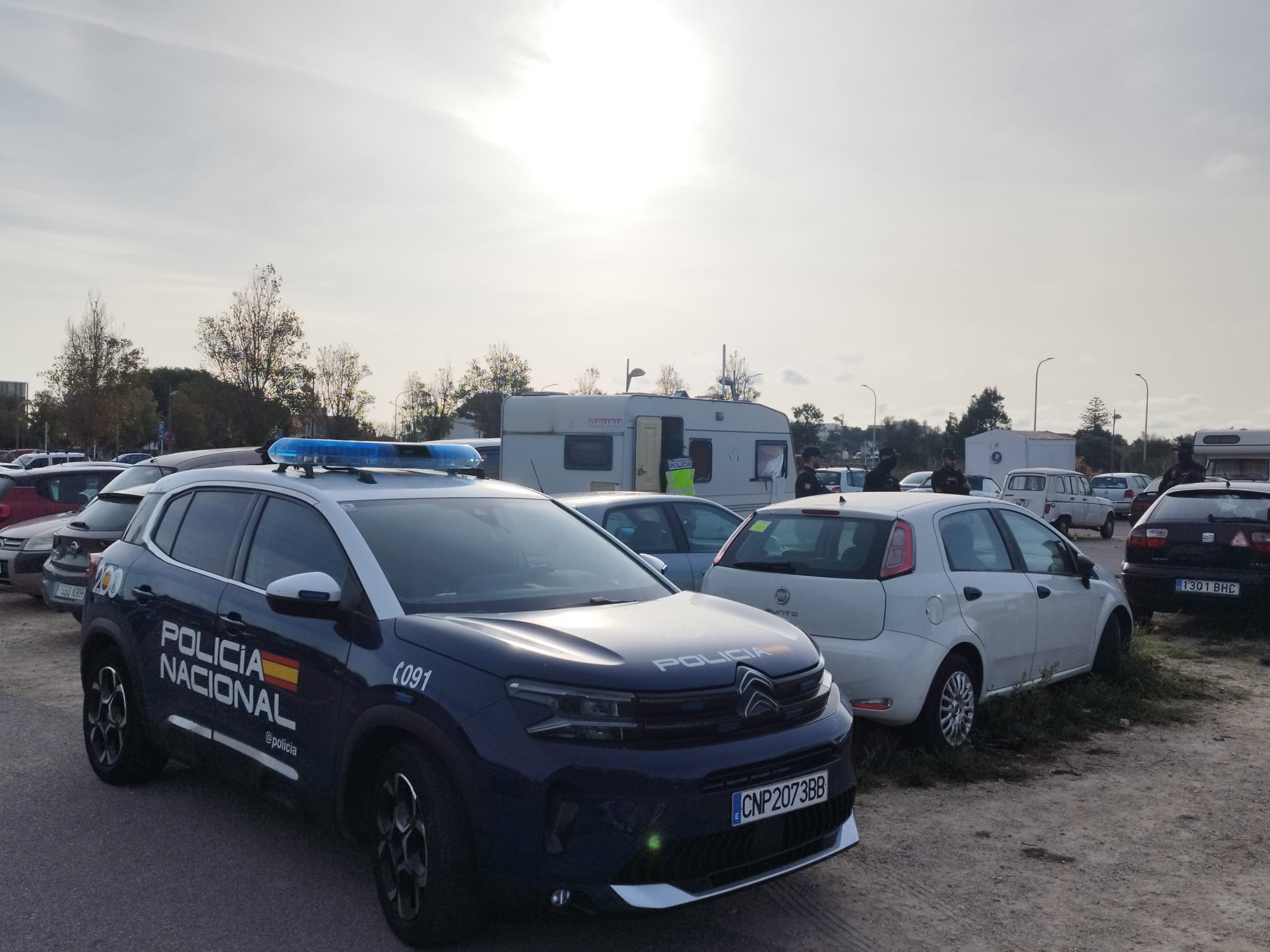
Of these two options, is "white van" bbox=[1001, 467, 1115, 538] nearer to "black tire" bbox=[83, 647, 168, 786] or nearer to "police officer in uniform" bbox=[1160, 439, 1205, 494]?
"police officer in uniform" bbox=[1160, 439, 1205, 494]

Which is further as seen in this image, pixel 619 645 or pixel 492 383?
pixel 492 383

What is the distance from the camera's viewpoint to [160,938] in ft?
12.7

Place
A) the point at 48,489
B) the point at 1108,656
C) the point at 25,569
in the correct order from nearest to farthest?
the point at 1108,656 < the point at 25,569 < the point at 48,489

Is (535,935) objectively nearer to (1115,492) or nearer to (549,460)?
(549,460)

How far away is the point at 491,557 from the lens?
470cm

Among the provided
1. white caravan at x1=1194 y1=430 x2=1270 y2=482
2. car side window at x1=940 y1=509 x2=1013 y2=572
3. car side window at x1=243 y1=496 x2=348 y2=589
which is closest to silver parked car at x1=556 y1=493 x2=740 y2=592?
car side window at x1=940 y1=509 x2=1013 y2=572

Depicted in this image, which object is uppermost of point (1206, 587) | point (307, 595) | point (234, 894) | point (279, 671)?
point (307, 595)

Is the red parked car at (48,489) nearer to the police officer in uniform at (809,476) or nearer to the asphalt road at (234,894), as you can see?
the police officer in uniform at (809,476)

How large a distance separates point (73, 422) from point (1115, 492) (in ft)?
133

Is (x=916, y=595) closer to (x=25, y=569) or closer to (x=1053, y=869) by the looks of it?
(x=1053, y=869)

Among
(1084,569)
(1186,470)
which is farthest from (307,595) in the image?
(1186,470)

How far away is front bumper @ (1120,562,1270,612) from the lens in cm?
991

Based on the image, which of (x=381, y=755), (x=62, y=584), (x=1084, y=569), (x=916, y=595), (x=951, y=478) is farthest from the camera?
(x=951, y=478)

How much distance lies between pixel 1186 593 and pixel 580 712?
8647 millimetres
